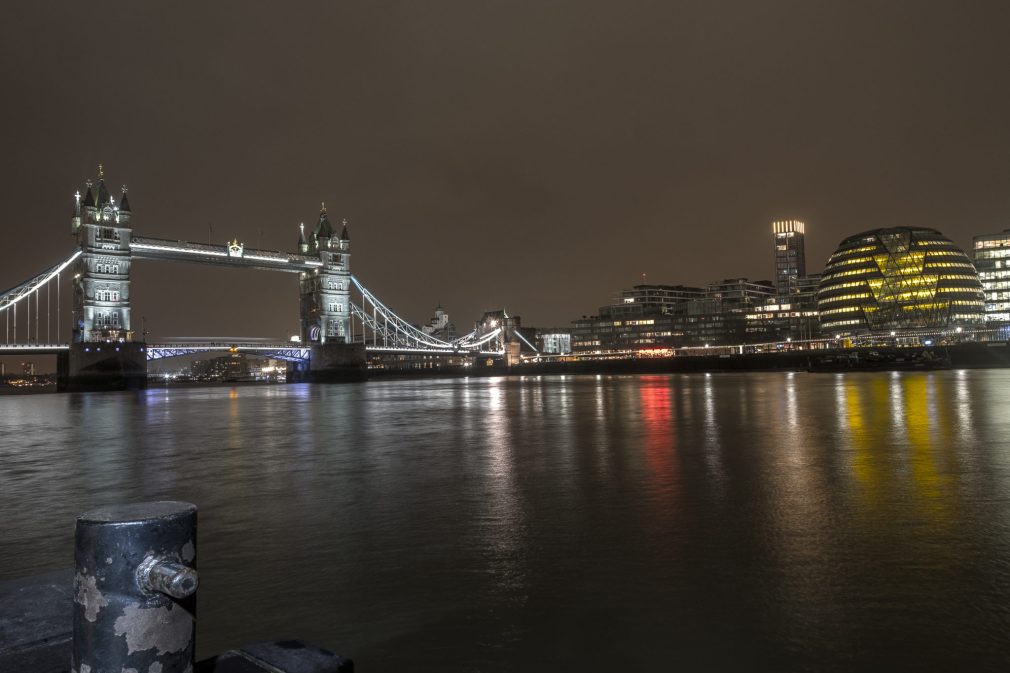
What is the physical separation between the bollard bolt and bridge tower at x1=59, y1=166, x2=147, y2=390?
9231 cm

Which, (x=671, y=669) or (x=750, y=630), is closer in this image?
(x=671, y=669)

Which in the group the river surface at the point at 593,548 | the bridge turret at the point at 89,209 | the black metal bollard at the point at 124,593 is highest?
the bridge turret at the point at 89,209

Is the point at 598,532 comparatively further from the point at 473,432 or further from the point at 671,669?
the point at 473,432

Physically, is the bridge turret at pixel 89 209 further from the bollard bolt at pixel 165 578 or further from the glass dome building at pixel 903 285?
the glass dome building at pixel 903 285

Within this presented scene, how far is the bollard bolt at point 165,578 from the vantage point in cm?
221

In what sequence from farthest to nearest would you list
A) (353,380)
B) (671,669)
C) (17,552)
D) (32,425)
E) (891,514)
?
(353,380) < (32,425) < (891,514) < (17,552) < (671,669)

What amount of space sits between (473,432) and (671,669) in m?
16.2

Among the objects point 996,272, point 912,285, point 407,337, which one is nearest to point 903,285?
point 912,285

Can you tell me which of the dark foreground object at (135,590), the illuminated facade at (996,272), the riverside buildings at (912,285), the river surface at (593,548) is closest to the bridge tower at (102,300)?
the river surface at (593,548)

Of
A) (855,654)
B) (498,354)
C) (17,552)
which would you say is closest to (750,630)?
(855,654)

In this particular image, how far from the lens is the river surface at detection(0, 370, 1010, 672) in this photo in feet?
14.2

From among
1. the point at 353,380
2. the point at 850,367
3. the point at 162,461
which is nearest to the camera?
the point at 162,461

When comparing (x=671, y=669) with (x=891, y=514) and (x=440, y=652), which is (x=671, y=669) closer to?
(x=440, y=652)

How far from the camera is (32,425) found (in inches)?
1107
